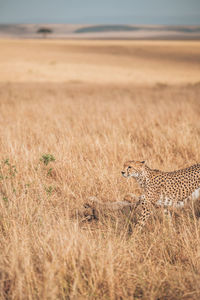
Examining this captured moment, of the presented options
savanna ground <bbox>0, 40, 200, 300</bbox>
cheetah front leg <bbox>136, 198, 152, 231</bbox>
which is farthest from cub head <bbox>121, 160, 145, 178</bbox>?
savanna ground <bbox>0, 40, 200, 300</bbox>

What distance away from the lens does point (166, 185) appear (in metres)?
3.05

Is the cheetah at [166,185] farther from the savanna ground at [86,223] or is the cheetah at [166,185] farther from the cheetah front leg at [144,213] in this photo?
the savanna ground at [86,223]

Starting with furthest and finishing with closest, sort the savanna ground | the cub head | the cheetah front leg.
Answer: the cub head < the cheetah front leg < the savanna ground

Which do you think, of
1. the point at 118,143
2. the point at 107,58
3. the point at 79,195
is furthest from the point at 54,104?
the point at 107,58

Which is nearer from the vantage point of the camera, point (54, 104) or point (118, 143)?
point (118, 143)

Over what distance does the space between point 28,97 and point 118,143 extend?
6.94 meters

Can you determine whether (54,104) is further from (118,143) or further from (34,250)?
(34,250)

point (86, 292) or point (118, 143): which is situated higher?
point (118, 143)

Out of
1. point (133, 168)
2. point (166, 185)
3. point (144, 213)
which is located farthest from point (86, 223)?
point (166, 185)

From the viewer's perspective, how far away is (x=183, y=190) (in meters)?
3.06

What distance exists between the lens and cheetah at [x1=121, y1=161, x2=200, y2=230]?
9.87 feet

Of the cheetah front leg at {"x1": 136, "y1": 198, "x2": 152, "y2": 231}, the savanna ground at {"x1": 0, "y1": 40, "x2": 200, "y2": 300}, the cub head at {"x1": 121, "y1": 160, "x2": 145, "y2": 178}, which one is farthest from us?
the cub head at {"x1": 121, "y1": 160, "x2": 145, "y2": 178}

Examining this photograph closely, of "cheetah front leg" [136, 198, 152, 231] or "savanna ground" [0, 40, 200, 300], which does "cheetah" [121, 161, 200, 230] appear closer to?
"cheetah front leg" [136, 198, 152, 231]

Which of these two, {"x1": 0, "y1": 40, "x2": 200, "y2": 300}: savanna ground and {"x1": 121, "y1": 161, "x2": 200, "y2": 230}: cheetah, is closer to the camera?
{"x1": 0, "y1": 40, "x2": 200, "y2": 300}: savanna ground
